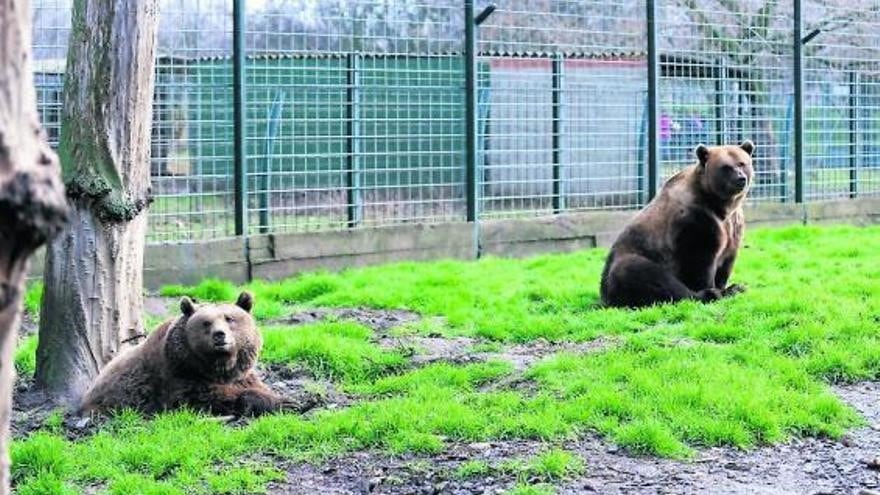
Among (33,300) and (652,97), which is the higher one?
(652,97)

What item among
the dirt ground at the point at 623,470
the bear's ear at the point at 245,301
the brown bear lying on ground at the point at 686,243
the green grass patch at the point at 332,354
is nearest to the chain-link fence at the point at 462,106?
the green grass patch at the point at 332,354

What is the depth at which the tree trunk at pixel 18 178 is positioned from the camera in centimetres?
256

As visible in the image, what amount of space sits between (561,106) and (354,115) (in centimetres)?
278

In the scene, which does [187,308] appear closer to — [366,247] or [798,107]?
[366,247]

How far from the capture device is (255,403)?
714 centimetres

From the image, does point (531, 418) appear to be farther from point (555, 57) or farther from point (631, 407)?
point (555, 57)

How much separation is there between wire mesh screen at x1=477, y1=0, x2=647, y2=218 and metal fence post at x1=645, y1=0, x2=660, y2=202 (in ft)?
0.72

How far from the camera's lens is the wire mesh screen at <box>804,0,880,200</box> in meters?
18.4

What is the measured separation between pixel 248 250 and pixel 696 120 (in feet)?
21.9

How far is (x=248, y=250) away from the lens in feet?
41.1

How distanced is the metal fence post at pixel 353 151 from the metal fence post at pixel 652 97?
3927 millimetres

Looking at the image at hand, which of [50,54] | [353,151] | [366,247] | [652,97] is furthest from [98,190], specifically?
[652,97]

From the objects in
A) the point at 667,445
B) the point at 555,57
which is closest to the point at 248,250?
the point at 555,57

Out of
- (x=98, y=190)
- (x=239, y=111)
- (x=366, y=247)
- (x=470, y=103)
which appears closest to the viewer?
(x=98, y=190)
